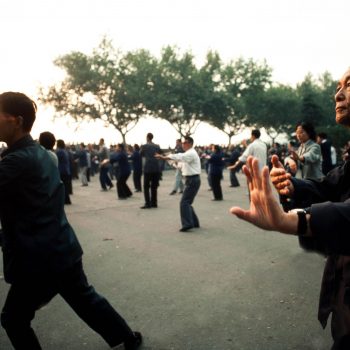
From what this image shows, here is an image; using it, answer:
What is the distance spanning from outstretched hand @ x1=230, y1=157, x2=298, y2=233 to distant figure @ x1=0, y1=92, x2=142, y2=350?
1.32 m

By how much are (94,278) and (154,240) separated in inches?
82.3

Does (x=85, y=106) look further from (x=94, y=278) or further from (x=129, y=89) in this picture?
(x=94, y=278)

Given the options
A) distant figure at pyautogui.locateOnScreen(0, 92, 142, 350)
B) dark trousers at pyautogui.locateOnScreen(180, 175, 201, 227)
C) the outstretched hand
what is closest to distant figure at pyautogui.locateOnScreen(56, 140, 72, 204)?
dark trousers at pyautogui.locateOnScreen(180, 175, 201, 227)

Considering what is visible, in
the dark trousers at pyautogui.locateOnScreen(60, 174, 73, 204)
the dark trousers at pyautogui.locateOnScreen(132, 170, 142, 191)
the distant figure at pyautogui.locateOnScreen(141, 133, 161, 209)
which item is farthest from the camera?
the dark trousers at pyautogui.locateOnScreen(132, 170, 142, 191)

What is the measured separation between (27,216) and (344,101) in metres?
1.81

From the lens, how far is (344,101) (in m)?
1.80

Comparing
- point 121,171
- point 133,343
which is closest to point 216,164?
point 121,171

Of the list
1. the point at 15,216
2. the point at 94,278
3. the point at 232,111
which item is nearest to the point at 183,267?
the point at 94,278

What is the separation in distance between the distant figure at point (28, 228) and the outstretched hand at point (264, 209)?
1.32m

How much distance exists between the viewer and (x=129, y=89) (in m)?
36.2

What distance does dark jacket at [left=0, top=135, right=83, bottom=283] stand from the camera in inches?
83.0

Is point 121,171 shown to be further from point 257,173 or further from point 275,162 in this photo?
point 257,173

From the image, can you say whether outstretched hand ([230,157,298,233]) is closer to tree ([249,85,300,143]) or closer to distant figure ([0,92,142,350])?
distant figure ([0,92,142,350])

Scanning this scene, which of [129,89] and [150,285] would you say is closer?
[150,285]
